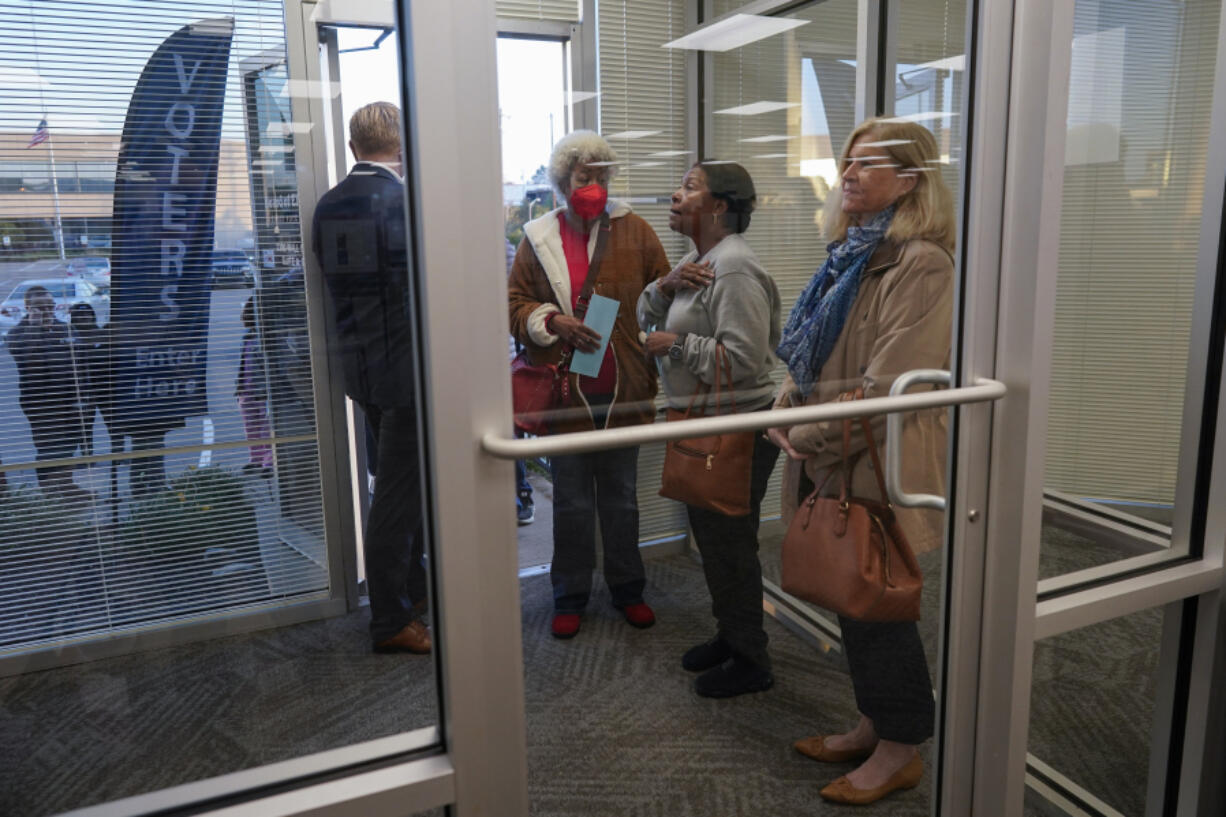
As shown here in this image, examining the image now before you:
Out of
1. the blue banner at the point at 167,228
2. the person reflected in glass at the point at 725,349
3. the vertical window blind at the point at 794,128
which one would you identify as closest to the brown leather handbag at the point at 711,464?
the person reflected in glass at the point at 725,349

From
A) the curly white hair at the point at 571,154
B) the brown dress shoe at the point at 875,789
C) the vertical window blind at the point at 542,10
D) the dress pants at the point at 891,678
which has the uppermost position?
the vertical window blind at the point at 542,10

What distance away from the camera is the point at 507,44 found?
1.02m

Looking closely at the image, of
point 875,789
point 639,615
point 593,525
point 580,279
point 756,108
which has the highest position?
point 756,108

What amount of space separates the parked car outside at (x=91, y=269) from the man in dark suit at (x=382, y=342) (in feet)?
0.68

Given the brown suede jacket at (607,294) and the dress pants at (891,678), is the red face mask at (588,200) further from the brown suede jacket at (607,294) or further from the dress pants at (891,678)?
the dress pants at (891,678)

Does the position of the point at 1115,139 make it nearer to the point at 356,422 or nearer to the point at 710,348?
the point at 710,348

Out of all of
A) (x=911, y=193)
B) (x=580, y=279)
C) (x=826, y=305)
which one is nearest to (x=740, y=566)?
(x=826, y=305)

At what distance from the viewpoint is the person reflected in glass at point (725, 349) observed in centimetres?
120

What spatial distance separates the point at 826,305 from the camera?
1.34 m

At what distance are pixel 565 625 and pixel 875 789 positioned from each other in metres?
0.64

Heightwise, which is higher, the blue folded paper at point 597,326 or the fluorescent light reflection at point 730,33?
the fluorescent light reflection at point 730,33

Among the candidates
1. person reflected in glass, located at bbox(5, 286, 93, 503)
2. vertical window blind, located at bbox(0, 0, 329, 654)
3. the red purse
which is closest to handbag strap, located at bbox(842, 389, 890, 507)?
the red purse

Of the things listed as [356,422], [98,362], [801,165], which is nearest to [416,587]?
[356,422]

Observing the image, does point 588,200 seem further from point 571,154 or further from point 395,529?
point 395,529
